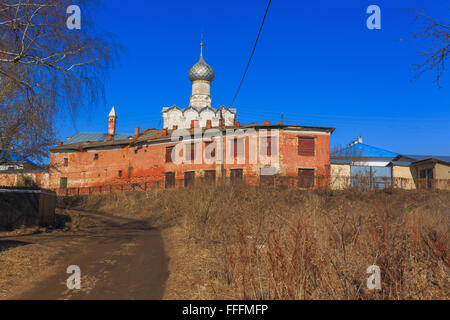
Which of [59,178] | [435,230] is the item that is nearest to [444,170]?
[435,230]

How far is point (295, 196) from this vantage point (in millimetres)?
19453

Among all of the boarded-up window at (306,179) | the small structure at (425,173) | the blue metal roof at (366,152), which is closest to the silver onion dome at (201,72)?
the blue metal roof at (366,152)

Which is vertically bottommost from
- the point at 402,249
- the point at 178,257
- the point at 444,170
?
the point at 178,257

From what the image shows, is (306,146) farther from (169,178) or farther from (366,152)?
(366,152)

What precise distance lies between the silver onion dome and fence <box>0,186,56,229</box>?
3968cm

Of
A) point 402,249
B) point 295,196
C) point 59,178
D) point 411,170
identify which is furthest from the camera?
point 59,178

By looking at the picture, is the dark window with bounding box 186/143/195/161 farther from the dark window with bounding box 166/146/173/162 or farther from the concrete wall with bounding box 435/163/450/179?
the concrete wall with bounding box 435/163/450/179

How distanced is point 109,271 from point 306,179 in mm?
19286

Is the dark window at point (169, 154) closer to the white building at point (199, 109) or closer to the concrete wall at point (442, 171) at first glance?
the white building at point (199, 109)

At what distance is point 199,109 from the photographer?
164ft

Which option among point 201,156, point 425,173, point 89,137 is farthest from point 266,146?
point 89,137
